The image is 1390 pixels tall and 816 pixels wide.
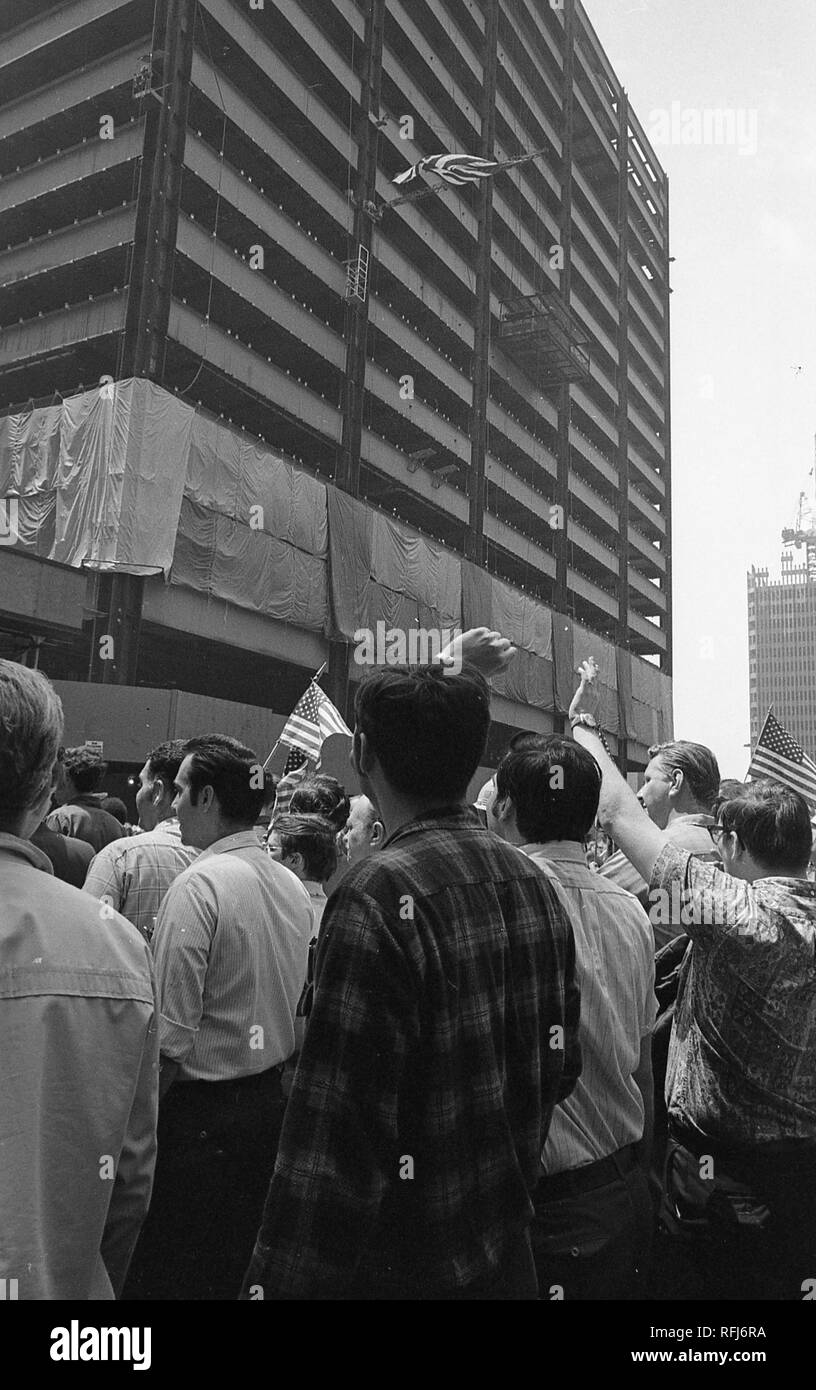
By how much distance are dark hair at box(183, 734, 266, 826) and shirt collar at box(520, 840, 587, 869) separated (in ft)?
3.01

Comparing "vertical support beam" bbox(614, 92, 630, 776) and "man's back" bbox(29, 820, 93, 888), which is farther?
"vertical support beam" bbox(614, 92, 630, 776)

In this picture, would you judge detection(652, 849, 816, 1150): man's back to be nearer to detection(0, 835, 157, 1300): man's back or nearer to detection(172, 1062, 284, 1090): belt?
detection(172, 1062, 284, 1090): belt

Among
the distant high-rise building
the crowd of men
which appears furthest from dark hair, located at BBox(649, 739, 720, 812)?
the distant high-rise building

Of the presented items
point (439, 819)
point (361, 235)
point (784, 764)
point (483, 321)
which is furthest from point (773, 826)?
point (483, 321)

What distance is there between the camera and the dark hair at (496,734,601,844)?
7.61 feet

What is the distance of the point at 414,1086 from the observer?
1522 mm

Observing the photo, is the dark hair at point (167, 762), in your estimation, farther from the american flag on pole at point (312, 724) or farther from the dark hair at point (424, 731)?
the american flag on pole at point (312, 724)

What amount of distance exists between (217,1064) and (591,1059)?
0.96m

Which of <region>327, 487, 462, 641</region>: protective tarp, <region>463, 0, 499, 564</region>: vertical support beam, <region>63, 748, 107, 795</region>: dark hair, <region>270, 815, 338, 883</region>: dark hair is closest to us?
<region>270, 815, 338, 883</region>: dark hair

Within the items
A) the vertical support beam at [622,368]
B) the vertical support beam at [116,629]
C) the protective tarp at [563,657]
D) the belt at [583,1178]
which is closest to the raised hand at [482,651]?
the belt at [583,1178]

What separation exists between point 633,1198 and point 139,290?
2293 centimetres

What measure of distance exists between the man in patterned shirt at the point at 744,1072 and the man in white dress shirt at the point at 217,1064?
1.01 m

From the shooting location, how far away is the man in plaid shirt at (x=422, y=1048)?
1.43 metres
